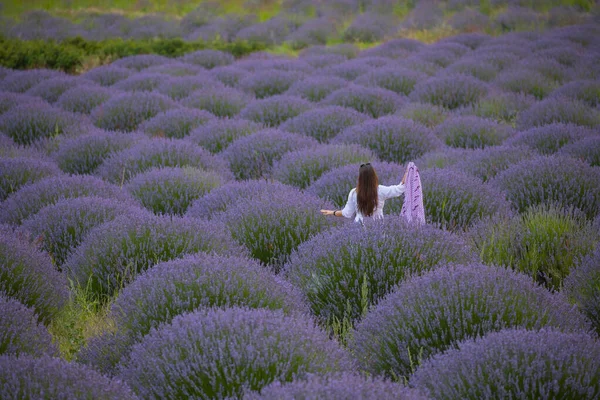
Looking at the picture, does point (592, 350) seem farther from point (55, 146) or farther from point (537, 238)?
point (55, 146)

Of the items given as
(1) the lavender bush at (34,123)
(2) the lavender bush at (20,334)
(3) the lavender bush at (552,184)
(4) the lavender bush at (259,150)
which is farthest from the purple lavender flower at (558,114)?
(2) the lavender bush at (20,334)

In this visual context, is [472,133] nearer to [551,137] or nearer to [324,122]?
[551,137]

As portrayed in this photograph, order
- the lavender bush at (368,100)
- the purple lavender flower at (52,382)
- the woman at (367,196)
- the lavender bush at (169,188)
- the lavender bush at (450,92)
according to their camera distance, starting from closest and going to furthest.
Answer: the purple lavender flower at (52,382), the woman at (367,196), the lavender bush at (169,188), the lavender bush at (368,100), the lavender bush at (450,92)

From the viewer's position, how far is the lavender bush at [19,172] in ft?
17.7

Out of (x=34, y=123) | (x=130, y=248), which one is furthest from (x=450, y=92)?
(x=130, y=248)

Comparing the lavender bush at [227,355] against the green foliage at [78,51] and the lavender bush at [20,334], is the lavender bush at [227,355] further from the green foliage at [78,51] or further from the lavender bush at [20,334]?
the green foliage at [78,51]

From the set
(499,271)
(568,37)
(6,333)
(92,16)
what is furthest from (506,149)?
(92,16)

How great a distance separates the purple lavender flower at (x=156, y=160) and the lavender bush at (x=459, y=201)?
2.16 meters

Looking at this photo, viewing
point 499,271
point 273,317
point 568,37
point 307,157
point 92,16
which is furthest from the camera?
point 92,16

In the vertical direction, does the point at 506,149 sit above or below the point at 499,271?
below

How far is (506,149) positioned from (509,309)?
3.50 meters

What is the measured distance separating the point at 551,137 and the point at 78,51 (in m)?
9.82

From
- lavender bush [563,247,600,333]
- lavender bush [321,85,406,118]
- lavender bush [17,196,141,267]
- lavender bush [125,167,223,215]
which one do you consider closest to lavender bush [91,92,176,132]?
lavender bush [321,85,406,118]

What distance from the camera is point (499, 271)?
3.04m
